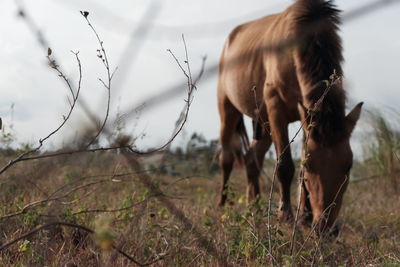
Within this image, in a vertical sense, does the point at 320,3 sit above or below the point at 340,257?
above

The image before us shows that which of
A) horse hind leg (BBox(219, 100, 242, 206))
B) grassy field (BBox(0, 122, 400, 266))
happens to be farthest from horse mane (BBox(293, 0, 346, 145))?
horse hind leg (BBox(219, 100, 242, 206))

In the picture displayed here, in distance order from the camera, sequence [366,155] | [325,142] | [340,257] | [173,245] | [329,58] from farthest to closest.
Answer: [366,155] < [329,58] < [325,142] < [340,257] < [173,245]

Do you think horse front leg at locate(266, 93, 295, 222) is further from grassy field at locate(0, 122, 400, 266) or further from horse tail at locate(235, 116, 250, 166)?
horse tail at locate(235, 116, 250, 166)

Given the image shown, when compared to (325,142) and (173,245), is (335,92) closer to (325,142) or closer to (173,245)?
(325,142)

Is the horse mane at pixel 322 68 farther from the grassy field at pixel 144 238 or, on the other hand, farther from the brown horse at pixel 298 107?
the grassy field at pixel 144 238

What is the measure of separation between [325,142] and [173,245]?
1660 mm

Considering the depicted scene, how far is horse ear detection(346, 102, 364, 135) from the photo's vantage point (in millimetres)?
3941

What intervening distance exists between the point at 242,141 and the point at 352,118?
2.97 m

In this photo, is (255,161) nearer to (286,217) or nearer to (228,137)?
(228,137)

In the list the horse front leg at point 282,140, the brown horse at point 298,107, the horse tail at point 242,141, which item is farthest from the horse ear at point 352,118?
the horse tail at point 242,141

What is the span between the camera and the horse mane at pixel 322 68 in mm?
3764

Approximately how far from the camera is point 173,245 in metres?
2.58

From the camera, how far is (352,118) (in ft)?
13.1

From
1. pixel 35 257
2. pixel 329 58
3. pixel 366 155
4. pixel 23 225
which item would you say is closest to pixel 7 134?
pixel 23 225
